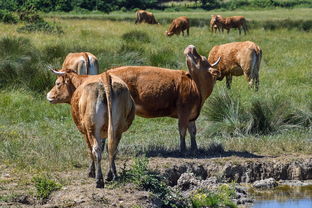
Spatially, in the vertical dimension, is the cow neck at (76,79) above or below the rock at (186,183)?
above

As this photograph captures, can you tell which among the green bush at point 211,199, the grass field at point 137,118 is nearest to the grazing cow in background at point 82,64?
the grass field at point 137,118

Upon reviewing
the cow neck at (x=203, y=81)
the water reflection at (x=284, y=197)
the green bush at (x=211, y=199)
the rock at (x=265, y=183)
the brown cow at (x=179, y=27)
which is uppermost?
the cow neck at (x=203, y=81)

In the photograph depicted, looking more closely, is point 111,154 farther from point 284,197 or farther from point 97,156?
point 284,197

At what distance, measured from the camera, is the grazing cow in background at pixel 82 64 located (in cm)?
1452

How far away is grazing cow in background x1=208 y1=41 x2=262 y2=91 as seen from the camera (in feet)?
58.4

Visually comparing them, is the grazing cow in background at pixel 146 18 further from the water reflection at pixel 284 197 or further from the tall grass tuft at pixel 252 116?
the water reflection at pixel 284 197

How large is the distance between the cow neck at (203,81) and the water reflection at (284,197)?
1986mm

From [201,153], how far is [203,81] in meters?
1.14

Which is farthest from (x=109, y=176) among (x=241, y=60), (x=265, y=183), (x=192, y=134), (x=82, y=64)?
(x=241, y=60)

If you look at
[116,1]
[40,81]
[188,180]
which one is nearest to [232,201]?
[188,180]

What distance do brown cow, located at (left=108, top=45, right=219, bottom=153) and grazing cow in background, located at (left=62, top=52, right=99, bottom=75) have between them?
11.7 ft

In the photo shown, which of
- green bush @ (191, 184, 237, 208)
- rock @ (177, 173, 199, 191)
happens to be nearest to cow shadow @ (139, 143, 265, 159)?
rock @ (177, 173, 199, 191)

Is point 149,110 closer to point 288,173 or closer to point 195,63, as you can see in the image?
point 195,63

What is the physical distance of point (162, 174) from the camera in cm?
1002
